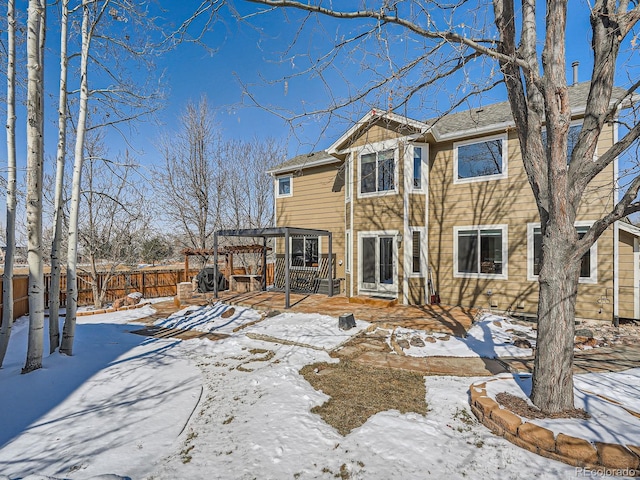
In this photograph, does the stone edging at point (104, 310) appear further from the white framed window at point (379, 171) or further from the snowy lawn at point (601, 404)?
the snowy lawn at point (601, 404)

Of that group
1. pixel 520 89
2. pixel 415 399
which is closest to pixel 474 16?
pixel 520 89

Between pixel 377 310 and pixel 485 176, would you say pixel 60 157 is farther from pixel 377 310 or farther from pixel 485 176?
pixel 485 176

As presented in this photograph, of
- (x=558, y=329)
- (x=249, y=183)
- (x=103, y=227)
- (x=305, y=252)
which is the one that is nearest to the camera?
(x=558, y=329)

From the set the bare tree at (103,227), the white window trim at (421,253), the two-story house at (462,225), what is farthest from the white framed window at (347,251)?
the bare tree at (103,227)

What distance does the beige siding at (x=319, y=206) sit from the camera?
11031 millimetres

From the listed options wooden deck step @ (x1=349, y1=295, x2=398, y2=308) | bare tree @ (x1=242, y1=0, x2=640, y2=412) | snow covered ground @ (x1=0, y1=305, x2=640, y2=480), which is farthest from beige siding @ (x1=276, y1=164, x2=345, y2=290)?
bare tree @ (x1=242, y1=0, x2=640, y2=412)

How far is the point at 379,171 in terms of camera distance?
9227 mm

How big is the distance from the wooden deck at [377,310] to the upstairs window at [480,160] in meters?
3.73

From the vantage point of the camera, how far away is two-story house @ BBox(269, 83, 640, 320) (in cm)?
700

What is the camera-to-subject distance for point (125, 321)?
8.34 meters

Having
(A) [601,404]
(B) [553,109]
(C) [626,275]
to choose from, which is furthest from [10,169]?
(C) [626,275]

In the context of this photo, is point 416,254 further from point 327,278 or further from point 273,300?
point 273,300

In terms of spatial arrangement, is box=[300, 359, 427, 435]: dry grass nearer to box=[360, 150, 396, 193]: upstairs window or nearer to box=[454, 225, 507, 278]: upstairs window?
box=[454, 225, 507, 278]: upstairs window

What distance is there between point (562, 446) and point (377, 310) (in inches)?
221
